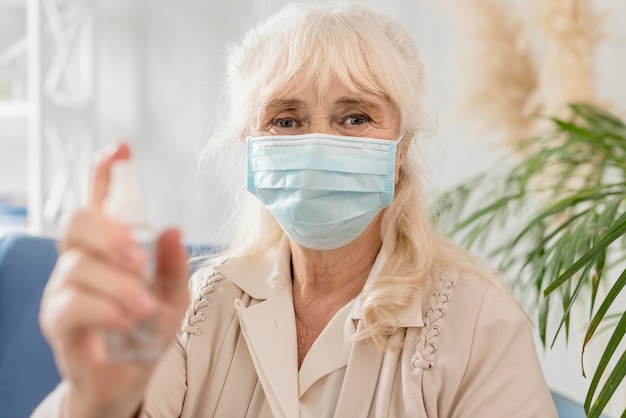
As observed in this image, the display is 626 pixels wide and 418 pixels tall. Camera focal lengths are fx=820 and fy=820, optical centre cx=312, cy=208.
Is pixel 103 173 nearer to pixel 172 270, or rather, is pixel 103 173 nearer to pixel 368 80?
pixel 172 270

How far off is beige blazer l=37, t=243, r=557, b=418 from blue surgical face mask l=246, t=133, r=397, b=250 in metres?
0.12

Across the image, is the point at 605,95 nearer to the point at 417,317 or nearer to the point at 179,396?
the point at 417,317

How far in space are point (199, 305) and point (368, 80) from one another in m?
0.50

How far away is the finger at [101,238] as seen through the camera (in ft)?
2.31

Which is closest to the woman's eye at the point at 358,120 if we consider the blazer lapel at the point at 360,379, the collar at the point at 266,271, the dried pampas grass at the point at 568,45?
the collar at the point at 266,271

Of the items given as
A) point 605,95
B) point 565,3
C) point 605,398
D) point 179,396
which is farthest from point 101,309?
point 605,95

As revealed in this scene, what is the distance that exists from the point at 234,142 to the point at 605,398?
0.90 metres

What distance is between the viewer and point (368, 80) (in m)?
1.38

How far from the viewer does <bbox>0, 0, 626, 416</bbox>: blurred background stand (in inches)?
108

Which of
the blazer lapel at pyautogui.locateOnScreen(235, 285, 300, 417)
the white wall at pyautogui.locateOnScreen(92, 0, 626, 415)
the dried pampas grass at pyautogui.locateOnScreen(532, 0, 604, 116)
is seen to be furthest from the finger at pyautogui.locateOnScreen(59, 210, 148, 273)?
the white wall at pyautogui.locateOnScreen(92, 0, 626, 415)

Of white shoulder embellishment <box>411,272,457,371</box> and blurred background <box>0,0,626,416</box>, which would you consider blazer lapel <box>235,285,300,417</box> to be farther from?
blurred background <box>0,0,626,416</box>

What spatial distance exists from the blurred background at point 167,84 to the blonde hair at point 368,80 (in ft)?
3.73

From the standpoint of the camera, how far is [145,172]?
11.5 feet

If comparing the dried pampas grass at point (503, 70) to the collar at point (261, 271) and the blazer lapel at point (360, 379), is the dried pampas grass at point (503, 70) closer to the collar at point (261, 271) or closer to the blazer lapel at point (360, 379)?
the collar at point (261, 271)
